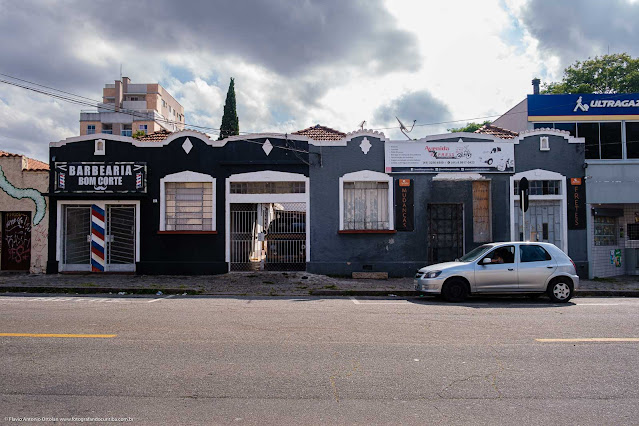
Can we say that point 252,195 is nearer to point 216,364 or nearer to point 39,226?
point 39,226

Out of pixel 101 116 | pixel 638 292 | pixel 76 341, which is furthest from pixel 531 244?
pixel 101 116

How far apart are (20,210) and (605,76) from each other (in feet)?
126

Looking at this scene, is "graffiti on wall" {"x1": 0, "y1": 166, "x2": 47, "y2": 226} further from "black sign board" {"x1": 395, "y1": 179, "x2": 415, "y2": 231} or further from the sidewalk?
"black sign board" {"x1": 395, "y1": 179, "x2": 415, "y2": 231}

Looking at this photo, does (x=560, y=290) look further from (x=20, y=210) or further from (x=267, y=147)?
(x=20, y=210)

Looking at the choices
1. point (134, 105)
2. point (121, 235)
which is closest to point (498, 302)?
point (121, 235)

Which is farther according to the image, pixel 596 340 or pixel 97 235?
pixel 97 235

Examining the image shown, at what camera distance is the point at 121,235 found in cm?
1692

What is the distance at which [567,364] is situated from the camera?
6.03m

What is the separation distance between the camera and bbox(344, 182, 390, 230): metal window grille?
1680cm

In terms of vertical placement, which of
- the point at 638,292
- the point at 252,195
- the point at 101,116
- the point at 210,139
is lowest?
the point at 638,292

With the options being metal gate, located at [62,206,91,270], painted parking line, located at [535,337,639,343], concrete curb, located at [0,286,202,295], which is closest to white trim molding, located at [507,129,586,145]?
painted parking line, located at [535,337,639,343]

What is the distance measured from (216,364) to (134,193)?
1191cm

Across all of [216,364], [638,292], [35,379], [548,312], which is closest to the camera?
[35,379]

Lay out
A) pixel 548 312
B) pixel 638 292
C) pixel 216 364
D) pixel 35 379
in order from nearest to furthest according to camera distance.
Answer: pixel 35 379
pixel 216 364
pixel 548 312
pixel 638 292
